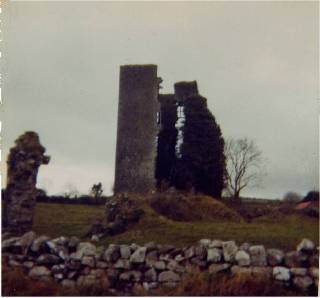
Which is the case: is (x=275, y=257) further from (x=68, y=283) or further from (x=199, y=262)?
(x=68, y=283)

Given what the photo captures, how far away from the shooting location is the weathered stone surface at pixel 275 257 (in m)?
10.3

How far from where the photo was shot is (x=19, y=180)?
38.2 feet

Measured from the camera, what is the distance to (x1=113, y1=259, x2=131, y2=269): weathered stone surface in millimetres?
10422

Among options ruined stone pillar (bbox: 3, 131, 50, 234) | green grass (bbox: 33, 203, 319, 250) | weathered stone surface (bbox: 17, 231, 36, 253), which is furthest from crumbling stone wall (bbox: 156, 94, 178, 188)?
weathered stone surface (bbox: 17, 231, 36, 253)

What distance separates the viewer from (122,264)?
34.3 ft

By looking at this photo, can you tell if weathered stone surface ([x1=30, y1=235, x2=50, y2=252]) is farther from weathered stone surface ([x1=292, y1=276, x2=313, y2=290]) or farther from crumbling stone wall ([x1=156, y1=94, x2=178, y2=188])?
crumbling stone wall ([x1=156, y1=94, x2=178, y2=188])

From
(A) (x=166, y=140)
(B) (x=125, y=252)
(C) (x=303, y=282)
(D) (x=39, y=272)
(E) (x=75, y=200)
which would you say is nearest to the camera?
(C) (x=303, y=282)

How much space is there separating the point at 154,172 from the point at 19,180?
1443 centimetres

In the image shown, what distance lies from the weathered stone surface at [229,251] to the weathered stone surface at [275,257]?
0.67m

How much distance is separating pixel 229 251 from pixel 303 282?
1520 millimetres

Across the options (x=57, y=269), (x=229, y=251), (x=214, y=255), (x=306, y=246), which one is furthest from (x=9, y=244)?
(x=306, y=246)

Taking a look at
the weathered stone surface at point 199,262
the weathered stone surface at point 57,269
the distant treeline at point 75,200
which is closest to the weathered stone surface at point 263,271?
the weathered stone surface at point 199,262

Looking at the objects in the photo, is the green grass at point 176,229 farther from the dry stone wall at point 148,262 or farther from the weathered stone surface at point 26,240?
the dry stone wall at point 148,262

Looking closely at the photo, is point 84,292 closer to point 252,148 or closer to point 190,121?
point 252,148
